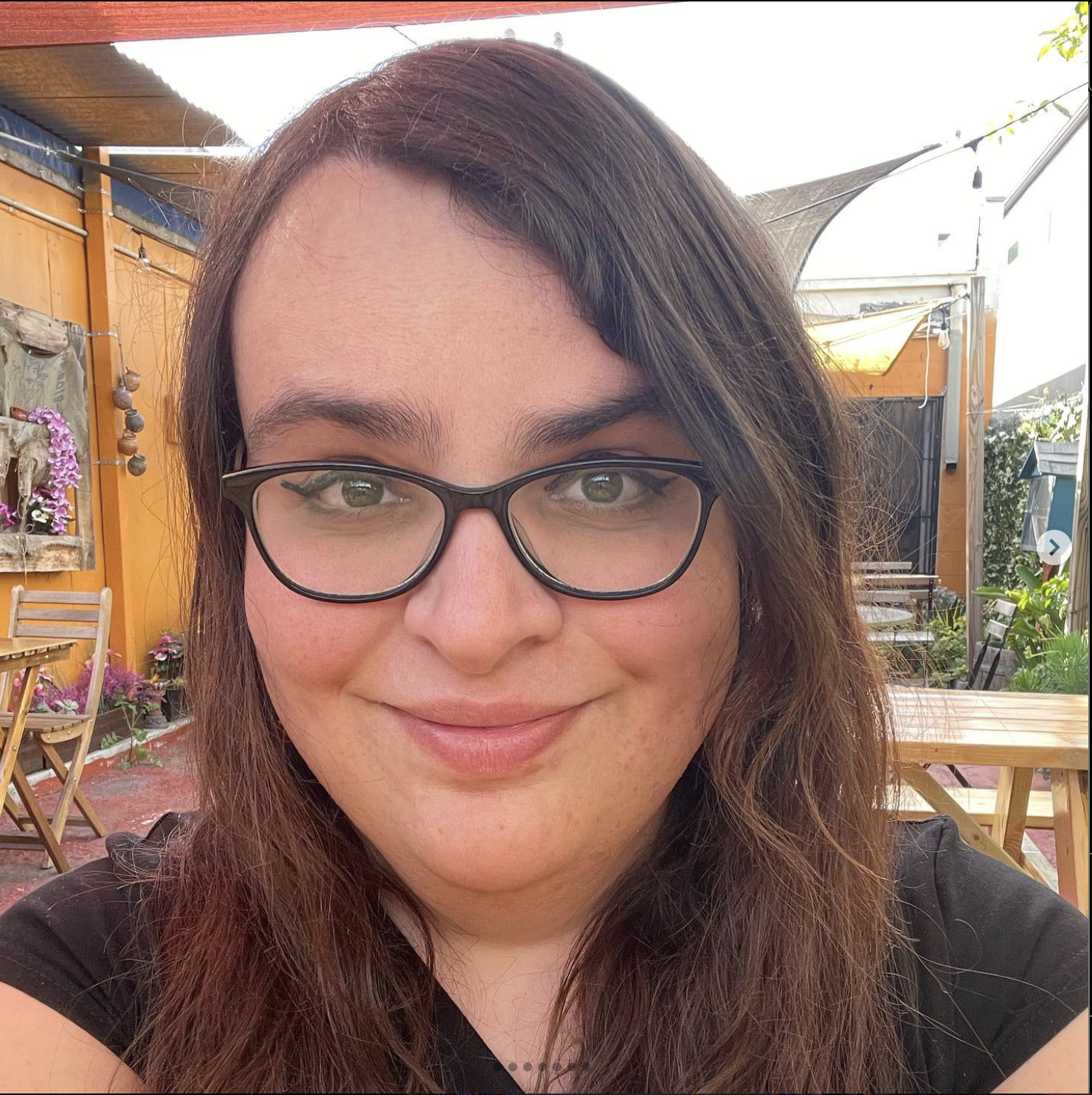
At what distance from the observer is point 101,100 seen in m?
0.73

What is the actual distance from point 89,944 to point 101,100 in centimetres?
74

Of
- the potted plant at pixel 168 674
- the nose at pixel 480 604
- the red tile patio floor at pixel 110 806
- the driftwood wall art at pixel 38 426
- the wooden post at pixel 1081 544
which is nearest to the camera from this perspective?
the wooden post at pixel 1081 544

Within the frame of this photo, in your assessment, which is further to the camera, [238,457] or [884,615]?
[884,615]

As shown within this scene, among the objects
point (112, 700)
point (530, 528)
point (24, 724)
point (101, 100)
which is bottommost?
point (112, 700)

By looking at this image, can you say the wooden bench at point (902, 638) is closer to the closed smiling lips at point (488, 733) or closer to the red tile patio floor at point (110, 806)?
the closed smiling lips at point (488, 733)

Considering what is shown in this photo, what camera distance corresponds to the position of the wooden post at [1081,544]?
0.94 feet

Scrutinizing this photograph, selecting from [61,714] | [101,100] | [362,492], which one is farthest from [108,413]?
[362,492]

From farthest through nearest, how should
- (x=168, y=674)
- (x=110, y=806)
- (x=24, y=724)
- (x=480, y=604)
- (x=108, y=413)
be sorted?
(x=168, y=674)
(x=108, y=413)
(x=110, y=806)
(x=24, y=724)
(x=480, y=604)

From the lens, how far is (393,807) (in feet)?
1.64

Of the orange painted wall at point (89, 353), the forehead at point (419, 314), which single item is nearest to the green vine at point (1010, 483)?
the forehead at point (419, 314)

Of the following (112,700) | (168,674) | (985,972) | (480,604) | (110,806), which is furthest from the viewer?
(168,674)

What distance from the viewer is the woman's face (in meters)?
0.45

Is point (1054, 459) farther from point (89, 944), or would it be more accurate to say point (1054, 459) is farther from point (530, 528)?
point (89, 944)

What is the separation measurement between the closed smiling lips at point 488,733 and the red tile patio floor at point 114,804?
1.77 m
